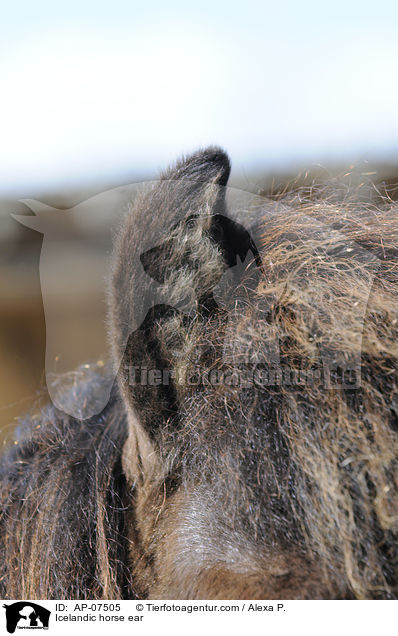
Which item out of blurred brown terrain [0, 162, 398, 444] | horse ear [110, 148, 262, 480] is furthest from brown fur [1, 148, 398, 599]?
blurred brown terrain [0, 162, 398, 444]

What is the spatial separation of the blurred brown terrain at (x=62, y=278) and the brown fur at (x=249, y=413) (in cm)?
12

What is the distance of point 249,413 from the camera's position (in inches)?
16.6

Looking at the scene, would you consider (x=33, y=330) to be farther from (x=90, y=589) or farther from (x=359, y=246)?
(x=359, y=246)

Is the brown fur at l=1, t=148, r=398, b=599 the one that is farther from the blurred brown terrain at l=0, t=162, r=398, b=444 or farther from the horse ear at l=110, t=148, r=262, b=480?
the blurred brown terrain at l=0, t=162, r=398, b=444

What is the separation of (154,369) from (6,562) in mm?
368

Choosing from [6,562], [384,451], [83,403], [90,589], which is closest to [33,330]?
[83,403]

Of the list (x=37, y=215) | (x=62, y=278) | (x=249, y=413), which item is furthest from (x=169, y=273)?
(x=62, y=278)

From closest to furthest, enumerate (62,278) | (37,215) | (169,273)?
(169,273) → (37,215) → (62,278)
